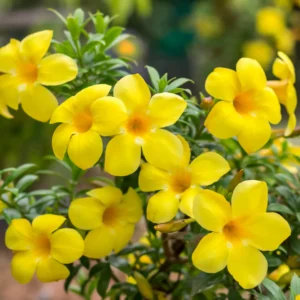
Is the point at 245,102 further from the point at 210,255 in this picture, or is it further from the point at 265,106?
the point at 210,255

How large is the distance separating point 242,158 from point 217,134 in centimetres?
15

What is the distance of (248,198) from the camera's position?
1.69 ft

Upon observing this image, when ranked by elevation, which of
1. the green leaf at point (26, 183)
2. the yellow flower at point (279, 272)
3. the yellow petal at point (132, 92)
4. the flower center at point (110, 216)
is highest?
the yellow petal at point (132, 92)

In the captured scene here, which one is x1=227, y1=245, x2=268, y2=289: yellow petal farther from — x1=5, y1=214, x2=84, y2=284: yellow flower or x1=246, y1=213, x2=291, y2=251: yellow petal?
x1=5, y1=214, x2=84, y2=284: yellow flower

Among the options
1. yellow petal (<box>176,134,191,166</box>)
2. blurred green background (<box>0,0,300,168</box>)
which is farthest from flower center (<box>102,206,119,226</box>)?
blurred green background (<box>0,0,300,168</box>)

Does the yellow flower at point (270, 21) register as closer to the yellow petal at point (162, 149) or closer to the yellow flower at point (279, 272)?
the yellow flower at point (279, 272)

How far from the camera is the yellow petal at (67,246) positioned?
0.56m

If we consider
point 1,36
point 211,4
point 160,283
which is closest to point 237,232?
point 160,283

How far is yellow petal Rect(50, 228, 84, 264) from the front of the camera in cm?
56

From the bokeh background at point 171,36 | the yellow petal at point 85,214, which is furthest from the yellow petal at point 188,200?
the bokeh background at point 171,36

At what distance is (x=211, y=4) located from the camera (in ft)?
10.9

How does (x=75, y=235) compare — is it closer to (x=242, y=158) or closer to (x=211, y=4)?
(x=242, y=158)

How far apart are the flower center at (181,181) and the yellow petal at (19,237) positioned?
→ 0.16 meters

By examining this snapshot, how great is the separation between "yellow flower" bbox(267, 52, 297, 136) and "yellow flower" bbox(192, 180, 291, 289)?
0.15 m
